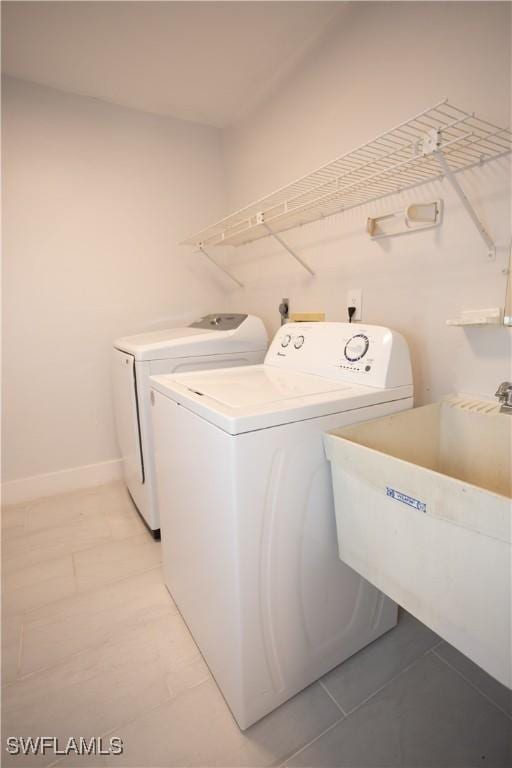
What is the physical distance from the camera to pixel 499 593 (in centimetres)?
64

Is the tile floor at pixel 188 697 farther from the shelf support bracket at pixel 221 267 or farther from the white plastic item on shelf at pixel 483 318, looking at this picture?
the shelf support bracket at pixel 221 267

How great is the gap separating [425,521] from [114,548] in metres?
1.63

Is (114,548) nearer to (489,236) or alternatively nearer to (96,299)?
(96,299)

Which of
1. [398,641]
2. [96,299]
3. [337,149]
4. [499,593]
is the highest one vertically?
[337,149]

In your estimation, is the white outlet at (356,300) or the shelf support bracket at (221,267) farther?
the shelf support bracket at (221,267)

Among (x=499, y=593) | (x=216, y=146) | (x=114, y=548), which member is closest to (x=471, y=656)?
(x=499, y=593)

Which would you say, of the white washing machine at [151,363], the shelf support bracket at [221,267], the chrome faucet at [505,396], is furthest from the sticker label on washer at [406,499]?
the shelf support bracket at [221,267]

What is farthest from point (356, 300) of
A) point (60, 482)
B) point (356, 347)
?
point (60, 482)

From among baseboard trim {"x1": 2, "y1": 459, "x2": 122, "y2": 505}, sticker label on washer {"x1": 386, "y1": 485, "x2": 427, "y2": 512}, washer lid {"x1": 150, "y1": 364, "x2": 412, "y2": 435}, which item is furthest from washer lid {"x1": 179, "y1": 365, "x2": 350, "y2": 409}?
baseboard trim {"x1": 2, "y1": 459, "x2": 122, "y2": 505}

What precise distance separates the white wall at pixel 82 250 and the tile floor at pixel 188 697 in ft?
3.49

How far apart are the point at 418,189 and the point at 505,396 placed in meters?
0.80

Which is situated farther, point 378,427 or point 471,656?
point 378,427

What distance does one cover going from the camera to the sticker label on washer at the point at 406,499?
2.39 feet

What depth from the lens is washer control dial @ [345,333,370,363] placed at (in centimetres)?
125
